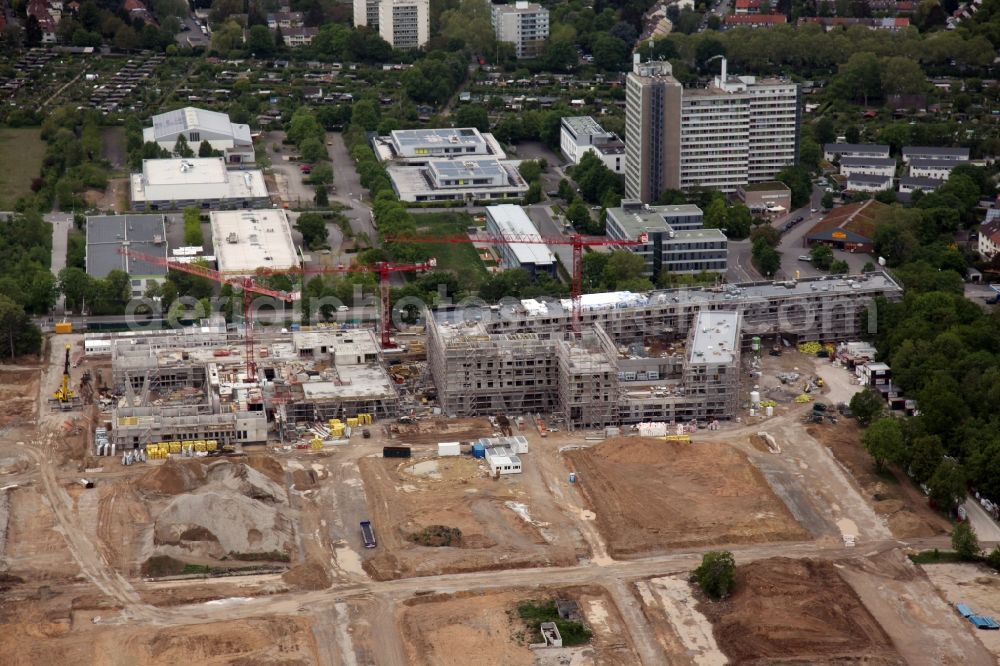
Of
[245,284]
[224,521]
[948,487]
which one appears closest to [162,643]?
[224,521]

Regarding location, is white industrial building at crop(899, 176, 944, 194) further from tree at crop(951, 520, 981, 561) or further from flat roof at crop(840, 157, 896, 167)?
tree at crop(951, 520, 981, 561)

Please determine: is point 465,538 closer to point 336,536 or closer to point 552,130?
point 336,536

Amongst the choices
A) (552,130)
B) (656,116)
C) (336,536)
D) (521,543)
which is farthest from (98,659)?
(552,130)

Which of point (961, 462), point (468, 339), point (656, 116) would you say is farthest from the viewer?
point (656, 116)

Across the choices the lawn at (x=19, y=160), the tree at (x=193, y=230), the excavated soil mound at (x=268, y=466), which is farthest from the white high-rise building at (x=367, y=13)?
the excavated soil mound at (x=268, y=466)

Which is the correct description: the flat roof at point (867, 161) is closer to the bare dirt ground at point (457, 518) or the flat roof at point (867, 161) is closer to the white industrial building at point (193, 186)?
the white industrial building at point (193, 186)

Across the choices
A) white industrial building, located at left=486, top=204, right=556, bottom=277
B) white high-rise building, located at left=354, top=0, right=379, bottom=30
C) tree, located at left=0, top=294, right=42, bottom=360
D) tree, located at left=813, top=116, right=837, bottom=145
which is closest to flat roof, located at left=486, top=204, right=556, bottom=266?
white industrial building, located at left=486, top=204, right=556, bottom=277

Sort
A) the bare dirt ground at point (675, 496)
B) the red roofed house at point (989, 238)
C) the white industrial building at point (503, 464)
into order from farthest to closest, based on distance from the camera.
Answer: the red roofed house at point (989, 238)
the white industrial building at point (503, 464)
the bare dirt ground at point (675, 496)
